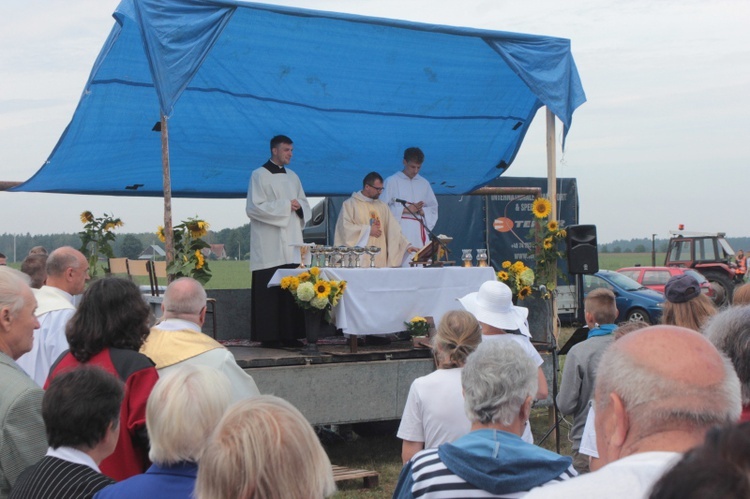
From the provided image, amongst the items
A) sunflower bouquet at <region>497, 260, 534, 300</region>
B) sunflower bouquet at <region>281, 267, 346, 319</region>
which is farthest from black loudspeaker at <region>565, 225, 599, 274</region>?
sunflower bouquet at <region>281, 267, 346, 319</region>

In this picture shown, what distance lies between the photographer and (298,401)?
24.8 feet

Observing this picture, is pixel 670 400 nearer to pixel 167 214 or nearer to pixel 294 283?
pixel 167 214

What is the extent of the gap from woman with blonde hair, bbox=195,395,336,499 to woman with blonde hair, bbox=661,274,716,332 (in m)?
3.26

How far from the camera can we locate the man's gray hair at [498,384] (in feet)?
9.59

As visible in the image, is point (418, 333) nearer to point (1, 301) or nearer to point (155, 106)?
point (155, 106)

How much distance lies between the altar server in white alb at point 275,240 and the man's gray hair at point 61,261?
12.4 feet

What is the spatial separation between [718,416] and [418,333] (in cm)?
674

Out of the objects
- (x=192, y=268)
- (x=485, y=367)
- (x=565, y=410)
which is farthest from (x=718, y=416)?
(x=192, y=268)

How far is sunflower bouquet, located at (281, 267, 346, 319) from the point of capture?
775cm

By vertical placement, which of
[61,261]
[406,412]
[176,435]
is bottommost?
[406,412]

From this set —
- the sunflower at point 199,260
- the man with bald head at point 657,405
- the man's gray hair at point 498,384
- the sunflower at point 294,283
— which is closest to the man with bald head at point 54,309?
the sunflower at point 199,260

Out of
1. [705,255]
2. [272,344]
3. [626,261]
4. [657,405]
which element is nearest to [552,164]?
[272,344]

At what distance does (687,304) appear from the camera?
4867mm

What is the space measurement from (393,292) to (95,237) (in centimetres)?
320
